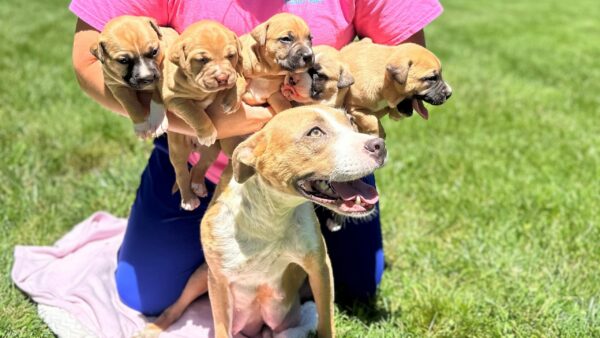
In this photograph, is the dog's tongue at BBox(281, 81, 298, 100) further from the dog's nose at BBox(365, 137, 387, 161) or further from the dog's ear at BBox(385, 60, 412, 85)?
the dog's nose at BBox(365, 137, 387, 161)

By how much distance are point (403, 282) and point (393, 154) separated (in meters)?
1.94

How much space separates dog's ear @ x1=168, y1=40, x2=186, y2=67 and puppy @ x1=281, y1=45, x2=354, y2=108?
52 cm

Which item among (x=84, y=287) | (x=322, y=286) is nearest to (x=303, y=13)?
(x=322, y=286)

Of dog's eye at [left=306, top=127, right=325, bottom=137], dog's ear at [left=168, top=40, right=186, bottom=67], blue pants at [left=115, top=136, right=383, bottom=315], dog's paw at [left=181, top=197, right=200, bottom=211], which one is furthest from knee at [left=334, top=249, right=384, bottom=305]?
dog's ear at [left=168, top=40, right=186, bottom=67]

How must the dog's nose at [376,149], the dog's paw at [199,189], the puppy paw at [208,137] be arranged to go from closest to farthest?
1. the dog's nose at [376,149]
2. the puppy paw at [208,137]
3. the dog's paw at [199,189]

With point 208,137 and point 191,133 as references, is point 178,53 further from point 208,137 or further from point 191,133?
point 191,133

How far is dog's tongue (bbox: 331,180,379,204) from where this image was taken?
2.73 meters

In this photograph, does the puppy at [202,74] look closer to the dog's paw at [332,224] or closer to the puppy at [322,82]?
the puppy at [322,82]

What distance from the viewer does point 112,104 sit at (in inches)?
129

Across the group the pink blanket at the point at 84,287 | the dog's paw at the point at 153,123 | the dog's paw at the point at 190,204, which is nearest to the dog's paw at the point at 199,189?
the dog's paw at the point at 190,204

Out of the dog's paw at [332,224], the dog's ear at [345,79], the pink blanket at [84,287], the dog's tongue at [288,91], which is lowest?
the pink blanket at [84,287]

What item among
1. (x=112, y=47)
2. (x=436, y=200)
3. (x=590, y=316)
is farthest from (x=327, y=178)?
(x=436, y=200)

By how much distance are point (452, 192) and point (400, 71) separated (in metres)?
2.34

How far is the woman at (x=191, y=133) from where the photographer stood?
10.8 feet
